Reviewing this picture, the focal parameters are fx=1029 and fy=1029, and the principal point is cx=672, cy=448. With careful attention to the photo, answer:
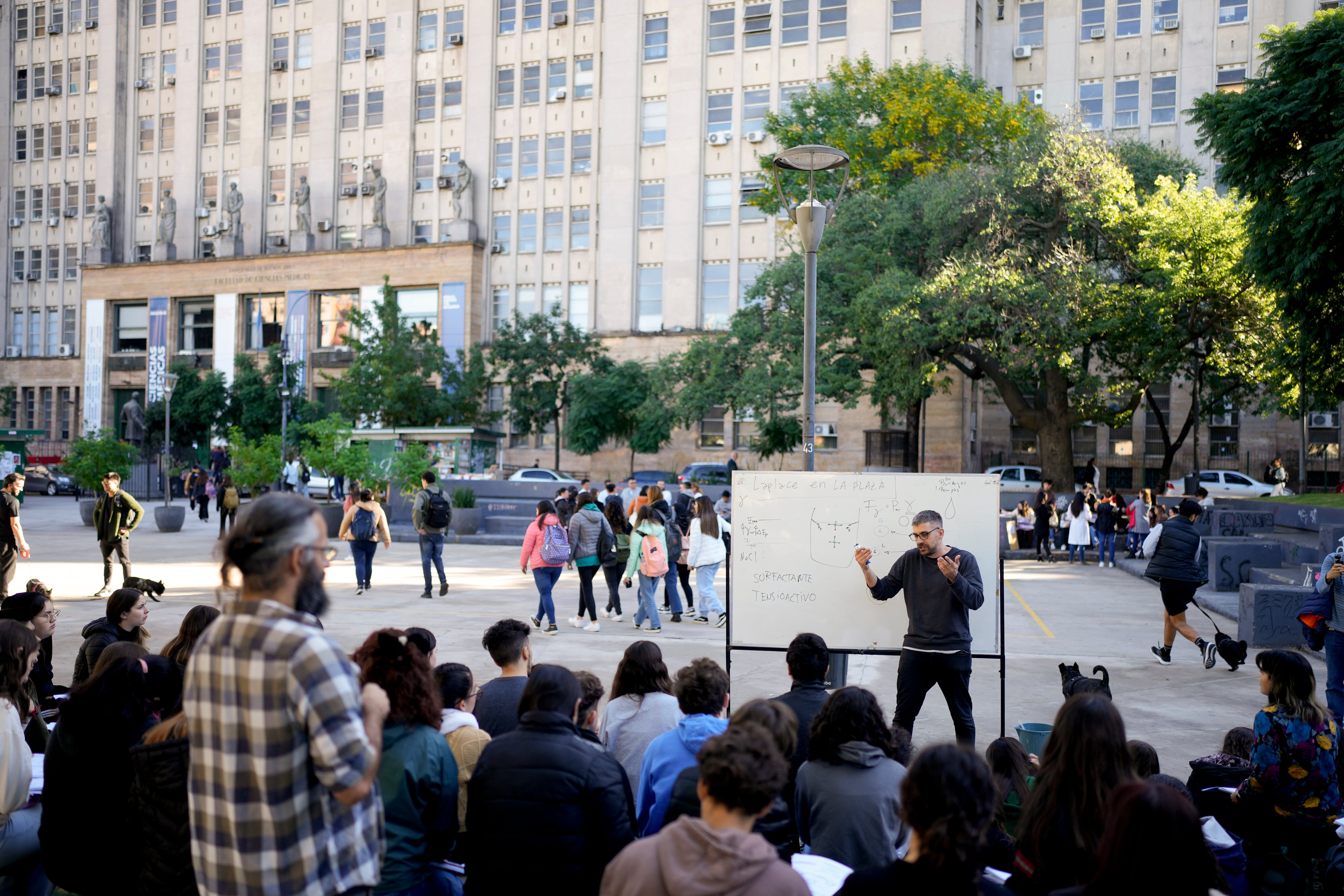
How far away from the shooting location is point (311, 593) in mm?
2789

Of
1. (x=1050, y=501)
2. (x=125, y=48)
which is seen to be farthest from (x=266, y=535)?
(x=125, y=48)

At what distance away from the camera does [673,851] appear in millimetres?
2736

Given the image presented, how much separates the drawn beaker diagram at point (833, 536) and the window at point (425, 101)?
165 feet

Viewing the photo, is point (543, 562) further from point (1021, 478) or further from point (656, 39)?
point (656, 39)

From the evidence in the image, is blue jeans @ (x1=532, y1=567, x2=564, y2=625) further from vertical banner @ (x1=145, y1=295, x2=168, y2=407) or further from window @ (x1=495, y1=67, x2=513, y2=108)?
vertical banner @ (x1=145, y1=295, x2=168, y2=407)

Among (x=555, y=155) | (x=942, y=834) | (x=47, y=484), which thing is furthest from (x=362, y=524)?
(x=47, y=484)

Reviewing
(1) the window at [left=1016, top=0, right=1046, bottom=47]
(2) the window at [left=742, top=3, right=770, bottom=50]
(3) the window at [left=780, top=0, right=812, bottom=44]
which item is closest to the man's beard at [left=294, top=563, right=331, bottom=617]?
(3) the window at [left=780, top=0, right=812, bottom=44]

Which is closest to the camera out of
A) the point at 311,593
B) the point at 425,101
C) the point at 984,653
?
the point at 311,593

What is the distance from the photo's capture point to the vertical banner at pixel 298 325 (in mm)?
54375

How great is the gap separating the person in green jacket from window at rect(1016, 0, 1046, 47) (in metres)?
45.2

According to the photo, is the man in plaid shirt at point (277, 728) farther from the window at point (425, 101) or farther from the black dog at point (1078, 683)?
the window at point (425, 101)

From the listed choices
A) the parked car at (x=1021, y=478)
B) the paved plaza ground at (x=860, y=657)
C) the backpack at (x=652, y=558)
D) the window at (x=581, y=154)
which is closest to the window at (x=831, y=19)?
the window at (x=581, y=154)

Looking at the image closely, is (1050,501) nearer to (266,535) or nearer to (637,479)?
(637,479)

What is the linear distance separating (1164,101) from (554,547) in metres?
43.7
